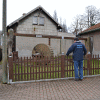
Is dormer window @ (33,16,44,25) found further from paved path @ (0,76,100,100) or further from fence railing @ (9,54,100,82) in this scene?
paved path @ (0,76,100,100)

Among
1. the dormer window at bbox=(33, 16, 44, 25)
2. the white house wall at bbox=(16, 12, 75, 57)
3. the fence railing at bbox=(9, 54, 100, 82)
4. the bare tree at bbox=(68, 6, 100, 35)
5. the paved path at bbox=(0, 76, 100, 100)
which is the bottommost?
the paved path at bbox=(0, 76, 100, 100)

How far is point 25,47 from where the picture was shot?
16297mm

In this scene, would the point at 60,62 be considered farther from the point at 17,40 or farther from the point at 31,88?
the point at 17,40

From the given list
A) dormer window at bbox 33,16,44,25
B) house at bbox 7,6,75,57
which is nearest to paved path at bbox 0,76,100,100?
house at bbox 7,6,75,57

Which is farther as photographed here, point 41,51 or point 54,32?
point 54,32

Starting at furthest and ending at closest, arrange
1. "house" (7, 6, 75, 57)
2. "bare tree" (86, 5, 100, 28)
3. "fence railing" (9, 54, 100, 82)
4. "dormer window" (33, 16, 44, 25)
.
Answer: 1. "bare tree" (86, 5, 100, 28)
2. "dormer window" (33, 16, 44, 25)
3. "house" (7, 6, 75, 57)
4. "fence railing" (9, 54, 100, 82)

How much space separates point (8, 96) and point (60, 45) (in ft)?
53.0

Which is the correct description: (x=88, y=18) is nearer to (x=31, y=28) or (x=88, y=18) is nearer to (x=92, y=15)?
(x=92, y=15)

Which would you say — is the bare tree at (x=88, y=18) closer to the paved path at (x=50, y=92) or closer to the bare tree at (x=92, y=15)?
the bare tree at (x=92, y=15)

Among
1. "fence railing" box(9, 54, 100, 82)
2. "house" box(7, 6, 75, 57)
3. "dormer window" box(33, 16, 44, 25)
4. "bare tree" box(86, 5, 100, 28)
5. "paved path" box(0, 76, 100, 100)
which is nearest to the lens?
"paved path" box(0, 76, 100, 100)

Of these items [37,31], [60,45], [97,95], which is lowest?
[97,95]

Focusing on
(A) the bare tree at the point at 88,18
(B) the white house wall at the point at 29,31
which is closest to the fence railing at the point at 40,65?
(B) the white house wall at the point at 29,31

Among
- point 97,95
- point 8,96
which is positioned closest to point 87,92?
point 97,95

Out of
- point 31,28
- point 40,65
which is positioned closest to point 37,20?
point 31,28
